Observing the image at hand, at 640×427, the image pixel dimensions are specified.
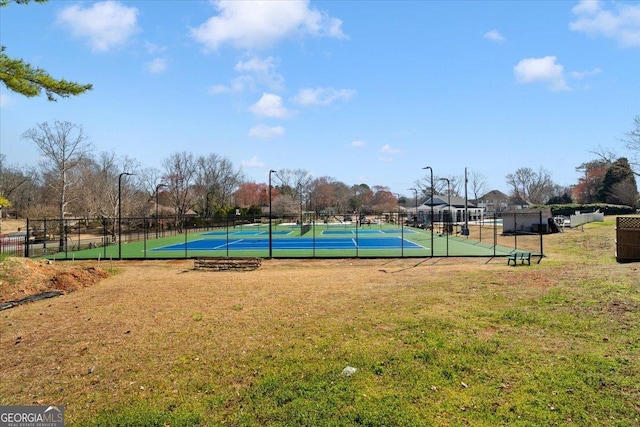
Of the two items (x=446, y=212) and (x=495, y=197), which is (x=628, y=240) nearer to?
(x=446, y=212)

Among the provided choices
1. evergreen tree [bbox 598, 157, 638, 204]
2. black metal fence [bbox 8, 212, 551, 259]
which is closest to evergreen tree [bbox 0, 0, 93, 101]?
black metal fence [bbox 8, 212, 551, 259]

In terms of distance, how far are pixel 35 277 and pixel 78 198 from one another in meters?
43.8

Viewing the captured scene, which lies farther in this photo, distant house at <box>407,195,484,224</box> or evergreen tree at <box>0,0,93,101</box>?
distant house at <box>407,195,484,224</box>

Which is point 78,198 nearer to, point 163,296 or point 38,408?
point 163,296

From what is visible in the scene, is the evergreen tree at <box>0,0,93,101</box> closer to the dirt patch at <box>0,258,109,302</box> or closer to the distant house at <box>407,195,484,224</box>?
the dirt patch at <box>0,258,109,302</box>

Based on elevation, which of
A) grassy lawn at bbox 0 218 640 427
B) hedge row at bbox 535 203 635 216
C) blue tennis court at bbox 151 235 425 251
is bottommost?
blue tennis court at bbox 151 235 425 251

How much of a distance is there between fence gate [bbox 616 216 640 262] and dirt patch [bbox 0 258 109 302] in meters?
24.2

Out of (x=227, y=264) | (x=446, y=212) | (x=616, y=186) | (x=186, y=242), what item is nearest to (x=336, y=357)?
(x=227, y=264)

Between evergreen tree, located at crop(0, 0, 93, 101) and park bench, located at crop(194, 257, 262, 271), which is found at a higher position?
evergreen tree, located at crop(0, 0, 93, 101)

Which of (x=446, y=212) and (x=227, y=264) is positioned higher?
(x=446, y=212)

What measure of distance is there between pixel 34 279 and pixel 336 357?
11.3m

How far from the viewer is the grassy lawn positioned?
453cm

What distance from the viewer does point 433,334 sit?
699 centimetres

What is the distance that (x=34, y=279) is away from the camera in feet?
39.8
